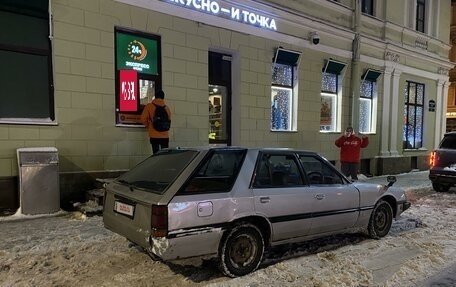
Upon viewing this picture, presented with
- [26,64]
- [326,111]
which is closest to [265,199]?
[26,64]

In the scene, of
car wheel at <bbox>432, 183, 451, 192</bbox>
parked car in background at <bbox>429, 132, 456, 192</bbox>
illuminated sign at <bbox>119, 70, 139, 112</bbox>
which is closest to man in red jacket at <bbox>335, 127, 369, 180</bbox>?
parked car in background at <bbox>429, 132, 456, 192</bbox>

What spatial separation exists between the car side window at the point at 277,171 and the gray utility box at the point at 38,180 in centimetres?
407

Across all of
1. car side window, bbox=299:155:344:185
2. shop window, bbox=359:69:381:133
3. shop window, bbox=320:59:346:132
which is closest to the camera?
car side window, bbox=299:155:344:185

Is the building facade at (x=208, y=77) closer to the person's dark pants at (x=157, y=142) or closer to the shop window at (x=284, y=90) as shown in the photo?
the shop window at (x=284, y=90)

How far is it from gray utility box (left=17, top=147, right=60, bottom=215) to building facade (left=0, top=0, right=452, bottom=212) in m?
0.49

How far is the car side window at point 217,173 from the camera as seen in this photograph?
4.20m

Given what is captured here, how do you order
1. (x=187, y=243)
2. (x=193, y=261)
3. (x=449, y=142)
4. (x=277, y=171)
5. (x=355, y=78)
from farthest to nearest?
(x=355, y=78), (x=449, y=142), (x=277, y=171), (x=193, y=261), (x=187, y=243)

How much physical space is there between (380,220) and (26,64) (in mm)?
6715

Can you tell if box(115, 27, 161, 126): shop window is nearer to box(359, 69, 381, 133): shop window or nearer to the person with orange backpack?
the person with orange backpack

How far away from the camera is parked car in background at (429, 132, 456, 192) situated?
10.3 metres

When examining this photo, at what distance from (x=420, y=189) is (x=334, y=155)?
2.72 meters

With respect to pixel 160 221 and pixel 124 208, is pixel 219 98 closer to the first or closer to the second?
pixel 124 208

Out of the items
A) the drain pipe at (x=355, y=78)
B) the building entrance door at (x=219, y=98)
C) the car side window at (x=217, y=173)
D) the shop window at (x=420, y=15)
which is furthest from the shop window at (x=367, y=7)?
the car side window at (x=217, y=173)

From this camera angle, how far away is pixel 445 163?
10.5 m
